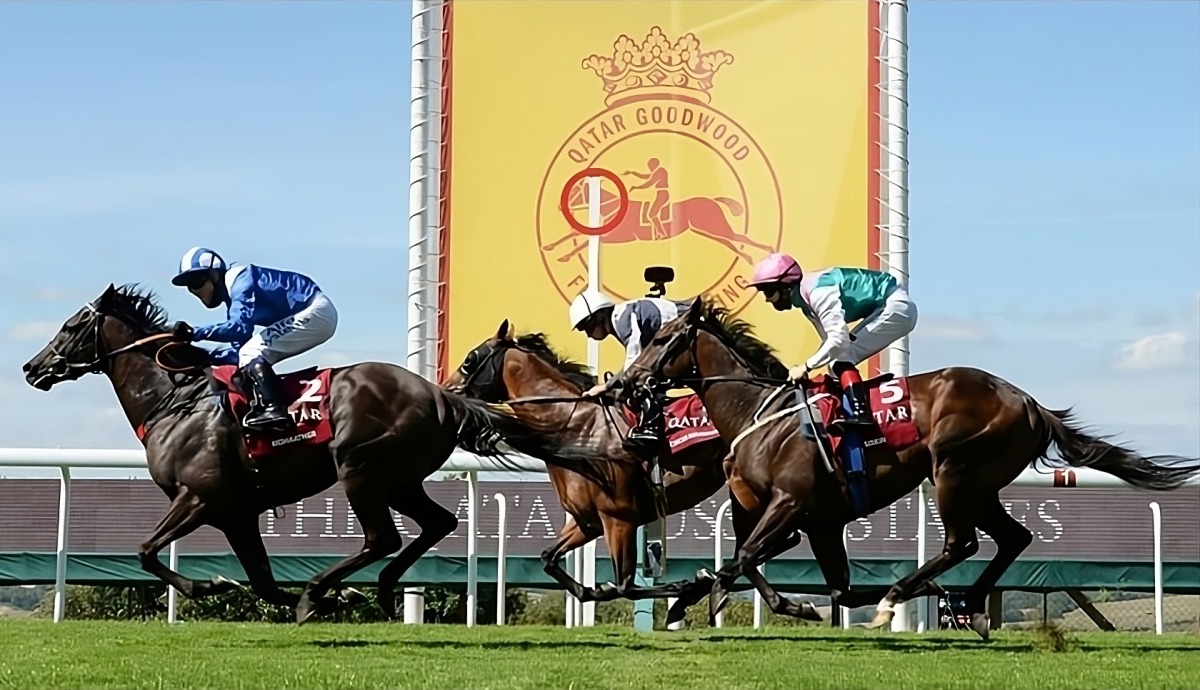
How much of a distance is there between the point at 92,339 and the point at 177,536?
1064 millimetres

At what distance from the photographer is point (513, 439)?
27.9ft

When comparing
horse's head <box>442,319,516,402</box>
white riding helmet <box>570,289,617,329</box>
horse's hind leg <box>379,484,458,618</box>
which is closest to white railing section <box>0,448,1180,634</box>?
horse's head <box>442,319,516,402</box>

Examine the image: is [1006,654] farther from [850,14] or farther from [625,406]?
[850,14]

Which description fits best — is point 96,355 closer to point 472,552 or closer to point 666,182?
point 472,552

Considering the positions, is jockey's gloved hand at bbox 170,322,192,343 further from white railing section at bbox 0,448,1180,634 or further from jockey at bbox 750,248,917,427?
jockey at bbox 750,248,917,427

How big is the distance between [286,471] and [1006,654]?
324cm

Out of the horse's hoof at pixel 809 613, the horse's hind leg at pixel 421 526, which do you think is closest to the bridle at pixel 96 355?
the horse's hind leg at pixel 421 526

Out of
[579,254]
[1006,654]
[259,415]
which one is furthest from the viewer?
[579,254]

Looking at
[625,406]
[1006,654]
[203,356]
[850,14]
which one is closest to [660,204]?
[850,14]

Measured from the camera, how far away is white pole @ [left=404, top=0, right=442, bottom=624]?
1248 centimetres

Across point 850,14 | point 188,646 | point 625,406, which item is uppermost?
point 850,14

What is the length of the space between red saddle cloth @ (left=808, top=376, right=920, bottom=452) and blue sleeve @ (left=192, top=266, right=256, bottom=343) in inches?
101

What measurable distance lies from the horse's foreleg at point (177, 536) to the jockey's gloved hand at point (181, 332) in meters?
0.73

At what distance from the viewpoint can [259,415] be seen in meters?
7.95
